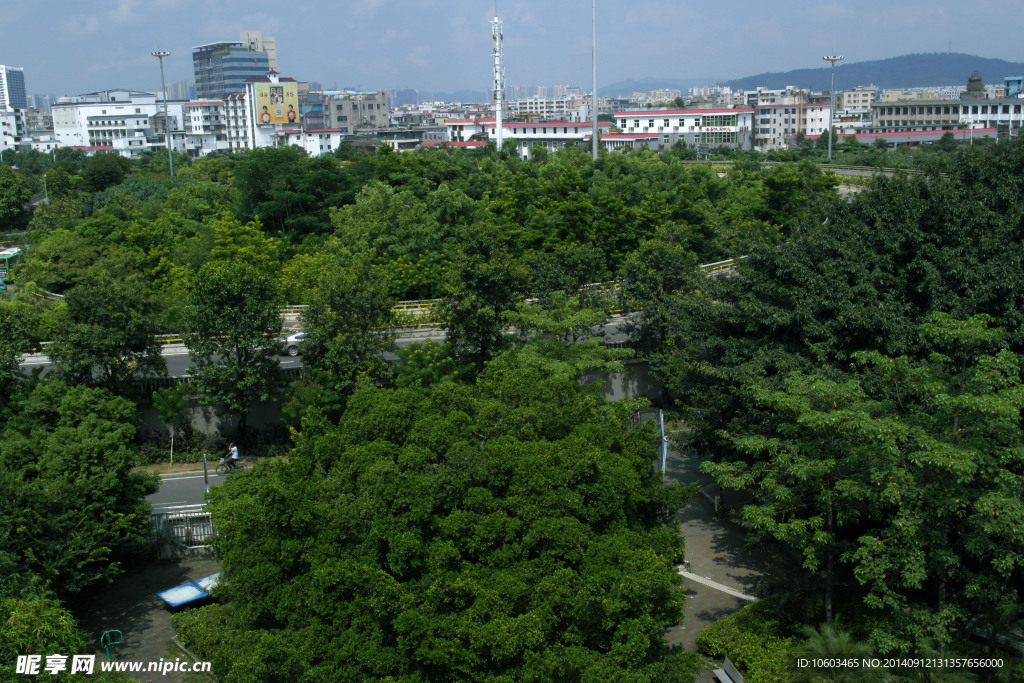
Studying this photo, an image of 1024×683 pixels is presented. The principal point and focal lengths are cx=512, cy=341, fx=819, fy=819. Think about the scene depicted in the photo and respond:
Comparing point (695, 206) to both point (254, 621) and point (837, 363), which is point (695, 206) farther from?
point (254, 621)

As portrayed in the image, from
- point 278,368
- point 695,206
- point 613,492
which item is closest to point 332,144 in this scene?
point 695,206

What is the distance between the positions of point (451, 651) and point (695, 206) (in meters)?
26.9

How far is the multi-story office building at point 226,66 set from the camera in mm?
109938

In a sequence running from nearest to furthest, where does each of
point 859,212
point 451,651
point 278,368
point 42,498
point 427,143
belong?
point 451,651 < point 42,498 < point 859,212 < point 278,368 < point 427,143

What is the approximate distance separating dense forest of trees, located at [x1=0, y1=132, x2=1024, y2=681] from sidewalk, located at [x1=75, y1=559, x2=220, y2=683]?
2.22 feet

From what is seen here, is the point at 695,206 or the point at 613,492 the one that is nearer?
the point at 613,492

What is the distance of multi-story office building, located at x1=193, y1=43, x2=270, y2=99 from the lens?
10994 cm

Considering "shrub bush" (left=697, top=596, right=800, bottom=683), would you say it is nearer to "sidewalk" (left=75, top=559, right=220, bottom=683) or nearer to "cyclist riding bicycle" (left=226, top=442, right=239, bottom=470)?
"sidewalk" (left=75, top=559, right=220, bottom=683)

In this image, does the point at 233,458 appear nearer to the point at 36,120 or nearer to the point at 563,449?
the point at 563,449

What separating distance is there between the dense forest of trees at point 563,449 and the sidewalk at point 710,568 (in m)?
0.60

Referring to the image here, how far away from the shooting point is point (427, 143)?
72625mm

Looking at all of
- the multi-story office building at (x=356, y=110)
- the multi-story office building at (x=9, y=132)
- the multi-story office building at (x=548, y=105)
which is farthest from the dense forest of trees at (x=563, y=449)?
the multi-story office building at (x=548, y=105)

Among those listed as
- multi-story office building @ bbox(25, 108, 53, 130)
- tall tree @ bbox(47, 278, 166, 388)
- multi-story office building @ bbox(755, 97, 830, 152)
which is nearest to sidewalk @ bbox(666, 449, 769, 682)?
tall tree @ bbox(47, 278, 166, 388)

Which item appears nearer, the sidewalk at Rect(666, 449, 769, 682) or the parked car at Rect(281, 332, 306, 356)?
the sidewalk at Rect(666, 449, 769, 682)
